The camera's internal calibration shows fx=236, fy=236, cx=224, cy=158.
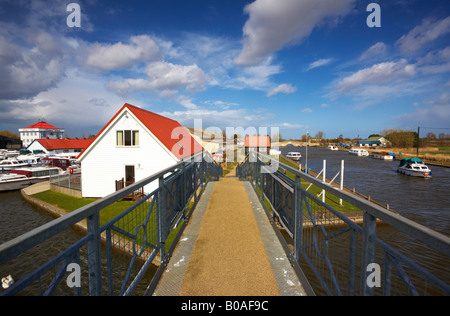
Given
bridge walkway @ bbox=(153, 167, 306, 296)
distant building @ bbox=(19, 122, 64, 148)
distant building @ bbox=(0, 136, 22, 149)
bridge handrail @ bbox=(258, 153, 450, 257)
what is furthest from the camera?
distant building @ bbox=(19, 122, 64, 148)

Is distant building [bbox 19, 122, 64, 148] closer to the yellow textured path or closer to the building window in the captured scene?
the building window

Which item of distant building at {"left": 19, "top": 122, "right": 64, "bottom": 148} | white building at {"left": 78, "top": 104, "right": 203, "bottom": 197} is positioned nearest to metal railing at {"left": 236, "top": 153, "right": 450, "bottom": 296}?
white building at {"left": 78, "top": 104, "right": 203, "bottom": 197}

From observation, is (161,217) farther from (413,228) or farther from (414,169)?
(414,169)

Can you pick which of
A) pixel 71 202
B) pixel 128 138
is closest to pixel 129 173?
pixel 128 138

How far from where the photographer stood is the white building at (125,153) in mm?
18453

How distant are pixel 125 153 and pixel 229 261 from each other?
17468 millimetres

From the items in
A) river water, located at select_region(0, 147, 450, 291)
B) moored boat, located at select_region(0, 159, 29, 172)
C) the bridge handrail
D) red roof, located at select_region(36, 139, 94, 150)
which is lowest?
river water, located at select_region(0, 147, 450, 291)

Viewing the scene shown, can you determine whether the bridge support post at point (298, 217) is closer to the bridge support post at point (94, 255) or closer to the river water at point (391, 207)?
the bridge support post at point (94, 255)

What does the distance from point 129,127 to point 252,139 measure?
108 ft

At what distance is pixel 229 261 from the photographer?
11.1 ft

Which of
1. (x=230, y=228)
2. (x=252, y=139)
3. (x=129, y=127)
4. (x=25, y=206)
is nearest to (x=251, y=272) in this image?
(x=230, y=228)

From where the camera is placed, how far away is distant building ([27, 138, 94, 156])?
55281 millimetres

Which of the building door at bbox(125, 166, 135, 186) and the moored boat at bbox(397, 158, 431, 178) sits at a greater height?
the building door at bbox(125, 166, 135, 186)

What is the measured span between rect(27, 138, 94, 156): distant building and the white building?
41919mm
